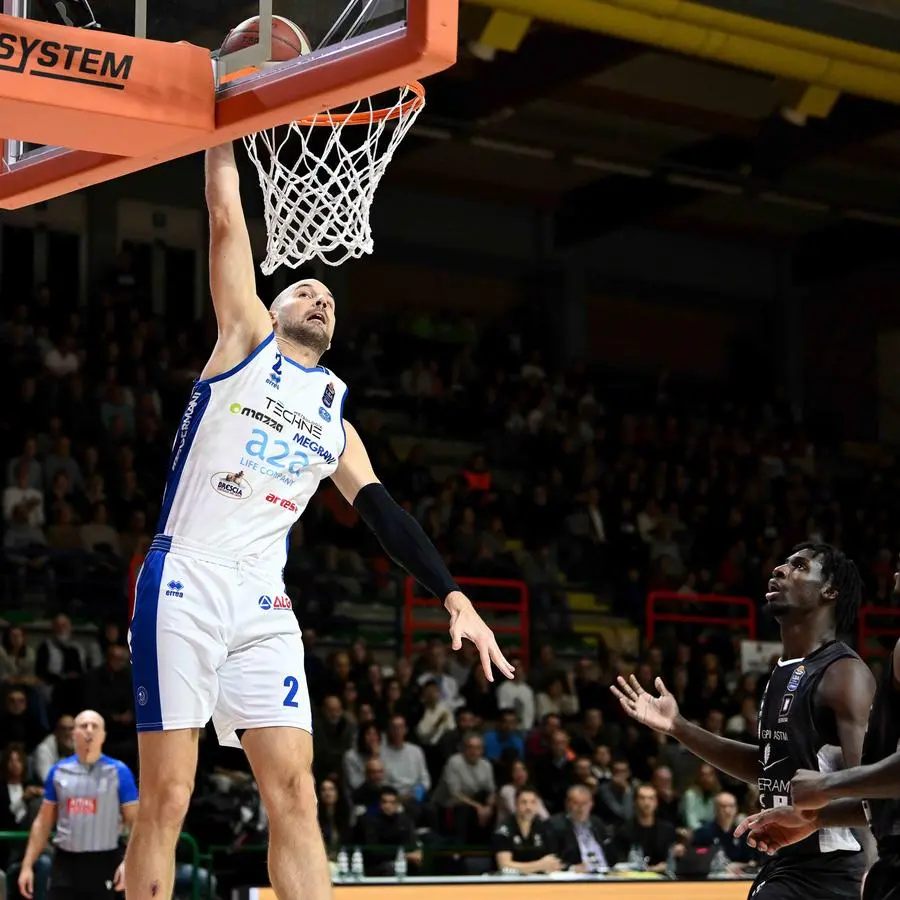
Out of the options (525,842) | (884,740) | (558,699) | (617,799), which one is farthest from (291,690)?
(558,699)

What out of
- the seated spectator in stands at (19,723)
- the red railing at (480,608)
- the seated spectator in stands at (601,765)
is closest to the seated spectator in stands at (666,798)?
the seated spectator in stands at (601,765)

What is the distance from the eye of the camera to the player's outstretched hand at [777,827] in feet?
15.0

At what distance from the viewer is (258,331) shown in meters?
5.26

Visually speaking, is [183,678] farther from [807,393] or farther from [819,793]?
[807,393]

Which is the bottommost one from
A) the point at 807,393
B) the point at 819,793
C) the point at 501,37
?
the point at 819,793

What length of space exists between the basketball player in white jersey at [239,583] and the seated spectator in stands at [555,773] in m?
9.27

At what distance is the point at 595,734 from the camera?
1553 centimetres

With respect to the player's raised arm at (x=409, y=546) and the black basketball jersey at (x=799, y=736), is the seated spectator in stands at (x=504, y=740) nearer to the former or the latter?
the black basketball jersey at (x=799, y=736)

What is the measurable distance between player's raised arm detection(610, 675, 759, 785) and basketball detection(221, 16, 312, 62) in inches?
104

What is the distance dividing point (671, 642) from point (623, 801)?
3875 millimetres

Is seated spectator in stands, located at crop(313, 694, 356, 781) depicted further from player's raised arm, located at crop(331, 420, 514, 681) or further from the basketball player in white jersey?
the basketball player in white jersey

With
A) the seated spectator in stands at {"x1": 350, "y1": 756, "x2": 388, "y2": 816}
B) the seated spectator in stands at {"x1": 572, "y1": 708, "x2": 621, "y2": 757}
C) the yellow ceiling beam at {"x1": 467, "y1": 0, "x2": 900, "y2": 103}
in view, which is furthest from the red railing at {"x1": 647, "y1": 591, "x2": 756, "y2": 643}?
the yellow ceiling beam at {"x1": 467, "y1": 0, "x2": 900, "y2": 103}

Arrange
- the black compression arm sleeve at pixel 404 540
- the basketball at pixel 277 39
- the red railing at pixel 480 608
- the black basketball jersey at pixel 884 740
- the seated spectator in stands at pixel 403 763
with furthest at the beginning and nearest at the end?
the red railing at pixel 480 608, the seated spectator in stands at pixel 403 763, the black compression arm sleeve at pixel 404 540, the basketball at pixel 277 39, the black basketball jersey at pixel 884 740

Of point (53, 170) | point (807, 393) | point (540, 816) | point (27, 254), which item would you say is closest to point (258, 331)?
point (53, 170)
